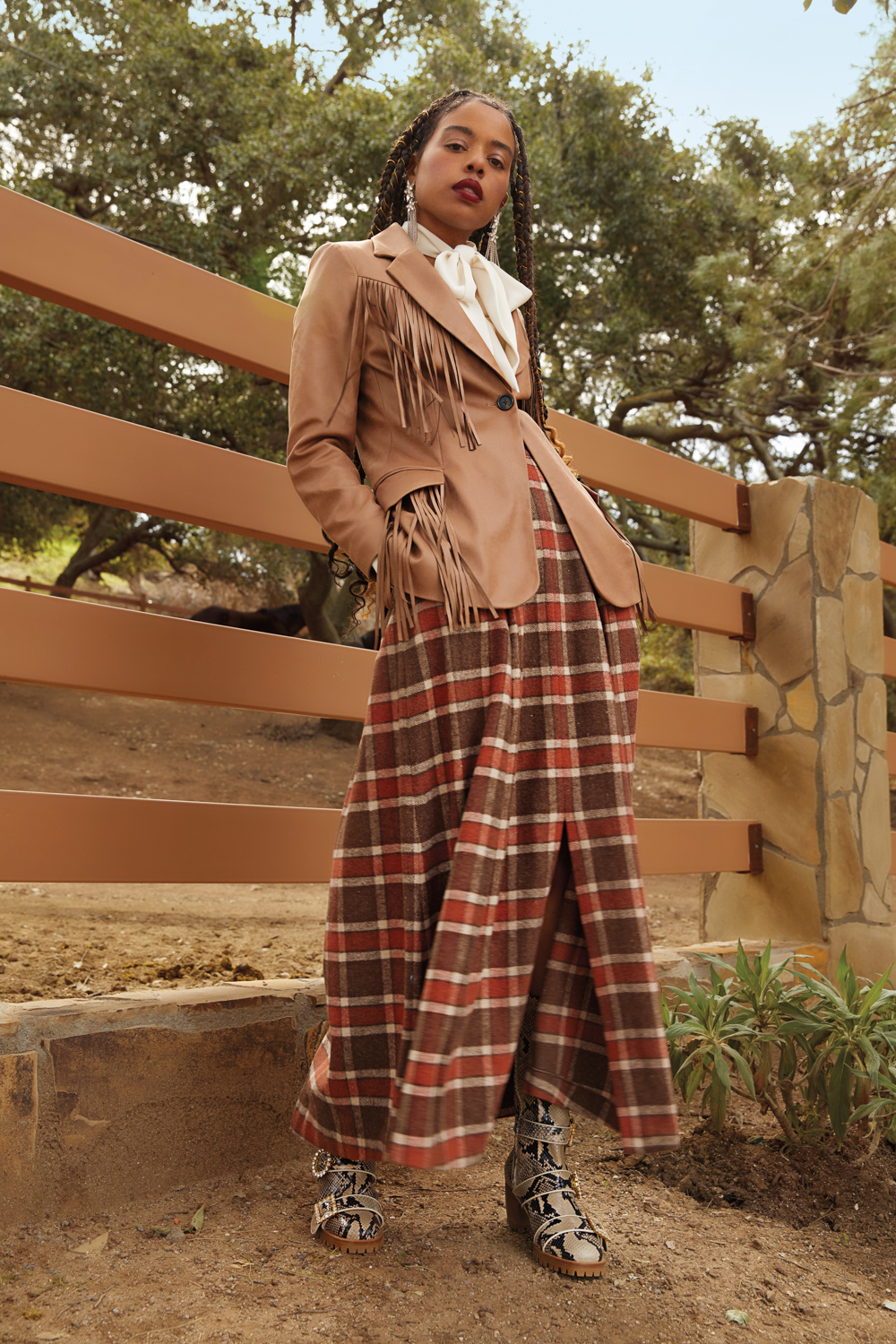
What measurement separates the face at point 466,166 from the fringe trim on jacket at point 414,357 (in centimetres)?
21

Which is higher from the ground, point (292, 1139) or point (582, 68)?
point (582, 68)

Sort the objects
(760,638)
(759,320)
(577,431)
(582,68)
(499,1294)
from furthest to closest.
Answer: (582,68) < (759,320) < (760,638) < (577,431) < (499,1294)

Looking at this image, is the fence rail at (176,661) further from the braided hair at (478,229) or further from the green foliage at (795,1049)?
the green foliage at (795,1049)

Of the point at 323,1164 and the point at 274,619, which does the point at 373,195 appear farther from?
the point at 323,1164

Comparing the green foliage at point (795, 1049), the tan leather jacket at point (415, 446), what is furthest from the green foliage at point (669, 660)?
the tan leather jacket at point (415, 446)

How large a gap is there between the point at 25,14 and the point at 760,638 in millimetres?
8899

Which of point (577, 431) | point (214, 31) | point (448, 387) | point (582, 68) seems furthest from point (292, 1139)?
point (582, 68)

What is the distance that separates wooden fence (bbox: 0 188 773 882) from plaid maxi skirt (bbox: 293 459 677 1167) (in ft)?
1.44

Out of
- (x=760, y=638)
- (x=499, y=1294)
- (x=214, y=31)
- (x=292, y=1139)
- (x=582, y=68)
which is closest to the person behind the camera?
(x=499, y=1294)

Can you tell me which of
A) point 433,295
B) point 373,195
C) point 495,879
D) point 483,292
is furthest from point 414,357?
point 373,195

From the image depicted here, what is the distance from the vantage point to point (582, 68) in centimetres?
880

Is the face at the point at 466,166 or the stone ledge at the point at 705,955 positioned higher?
the face at the point at 466,166

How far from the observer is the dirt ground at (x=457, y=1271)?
1.32m

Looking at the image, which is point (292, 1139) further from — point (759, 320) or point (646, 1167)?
point (759, 320)
